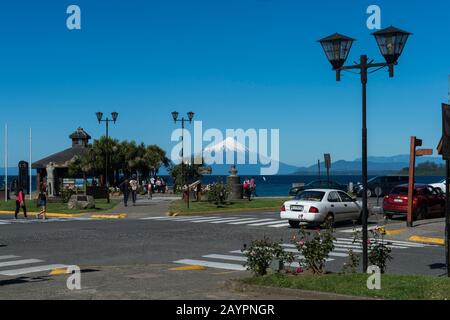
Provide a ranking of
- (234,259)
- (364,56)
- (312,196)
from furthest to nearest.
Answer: (312,196) < (234,259) < (364,56)

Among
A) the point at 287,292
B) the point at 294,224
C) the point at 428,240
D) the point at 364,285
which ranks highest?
the point at 364,285

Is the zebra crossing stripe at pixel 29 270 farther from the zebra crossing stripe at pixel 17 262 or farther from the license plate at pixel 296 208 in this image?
the license plate at pixel 296 208

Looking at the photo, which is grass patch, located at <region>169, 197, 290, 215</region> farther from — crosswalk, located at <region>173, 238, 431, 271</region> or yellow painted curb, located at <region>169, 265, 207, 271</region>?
yellow painted curb, located at <region>169, 265, 207, 271</region>

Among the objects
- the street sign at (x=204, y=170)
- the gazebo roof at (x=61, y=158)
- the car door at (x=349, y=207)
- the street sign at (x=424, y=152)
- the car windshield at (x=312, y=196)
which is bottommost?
the car door at (x=349, y=207)

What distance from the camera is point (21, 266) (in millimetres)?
14664

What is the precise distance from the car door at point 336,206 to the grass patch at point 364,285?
14.4 m

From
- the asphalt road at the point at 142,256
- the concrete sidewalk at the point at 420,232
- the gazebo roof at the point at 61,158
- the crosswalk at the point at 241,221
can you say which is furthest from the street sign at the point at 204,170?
the concrete sidewalk at the point at 420,232

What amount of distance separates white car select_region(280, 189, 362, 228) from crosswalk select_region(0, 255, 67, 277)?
37.5 ft

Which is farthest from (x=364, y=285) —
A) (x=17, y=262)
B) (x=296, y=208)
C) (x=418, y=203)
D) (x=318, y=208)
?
(x=418, y=203)

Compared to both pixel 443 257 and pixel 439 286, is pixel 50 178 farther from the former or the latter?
pixel 439 286

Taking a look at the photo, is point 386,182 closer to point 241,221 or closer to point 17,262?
point 241,221

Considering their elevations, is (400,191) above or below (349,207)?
above

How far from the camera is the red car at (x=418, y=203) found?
28.1 metres

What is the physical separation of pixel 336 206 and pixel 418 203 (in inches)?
186
